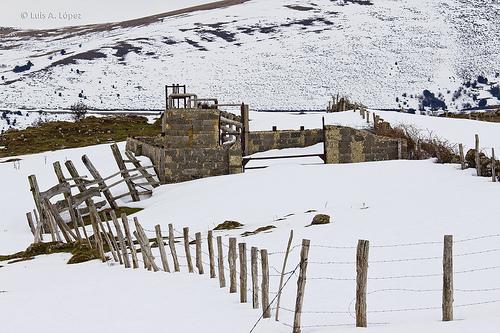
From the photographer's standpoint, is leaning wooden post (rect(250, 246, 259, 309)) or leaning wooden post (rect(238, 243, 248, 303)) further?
leaning wooden post (rect(238, 243, 248, 303))

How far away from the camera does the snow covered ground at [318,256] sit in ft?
41.2

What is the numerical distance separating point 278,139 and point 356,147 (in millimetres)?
5697

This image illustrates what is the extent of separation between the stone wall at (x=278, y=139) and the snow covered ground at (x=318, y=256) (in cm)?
720

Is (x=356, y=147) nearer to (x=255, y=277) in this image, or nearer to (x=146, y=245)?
(x=146, y=245)

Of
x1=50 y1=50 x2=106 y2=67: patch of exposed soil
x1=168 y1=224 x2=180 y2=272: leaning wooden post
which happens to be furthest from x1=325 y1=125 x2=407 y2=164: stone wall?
x1=50 y1=50 x2=106 y2=67: patch of exposed soil

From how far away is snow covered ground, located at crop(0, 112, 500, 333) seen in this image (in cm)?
1256

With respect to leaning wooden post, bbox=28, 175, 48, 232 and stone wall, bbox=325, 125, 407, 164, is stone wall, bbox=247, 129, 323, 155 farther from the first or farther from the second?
leaning wooden post, bbox=28, 175, 48, 232

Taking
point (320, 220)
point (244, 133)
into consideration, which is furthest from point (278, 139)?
point (320, 220)

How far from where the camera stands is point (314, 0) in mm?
152625

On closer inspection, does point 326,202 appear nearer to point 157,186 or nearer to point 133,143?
point 157,186

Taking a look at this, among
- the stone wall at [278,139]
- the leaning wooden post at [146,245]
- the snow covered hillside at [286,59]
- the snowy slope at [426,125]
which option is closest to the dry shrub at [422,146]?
the snowy slope at [426,125]

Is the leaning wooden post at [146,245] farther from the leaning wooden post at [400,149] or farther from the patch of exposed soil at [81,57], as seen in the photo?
the patch of exposed soil at [81,57]

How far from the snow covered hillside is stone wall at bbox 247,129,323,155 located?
4738cm

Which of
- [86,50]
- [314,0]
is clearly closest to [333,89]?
[86,50]
